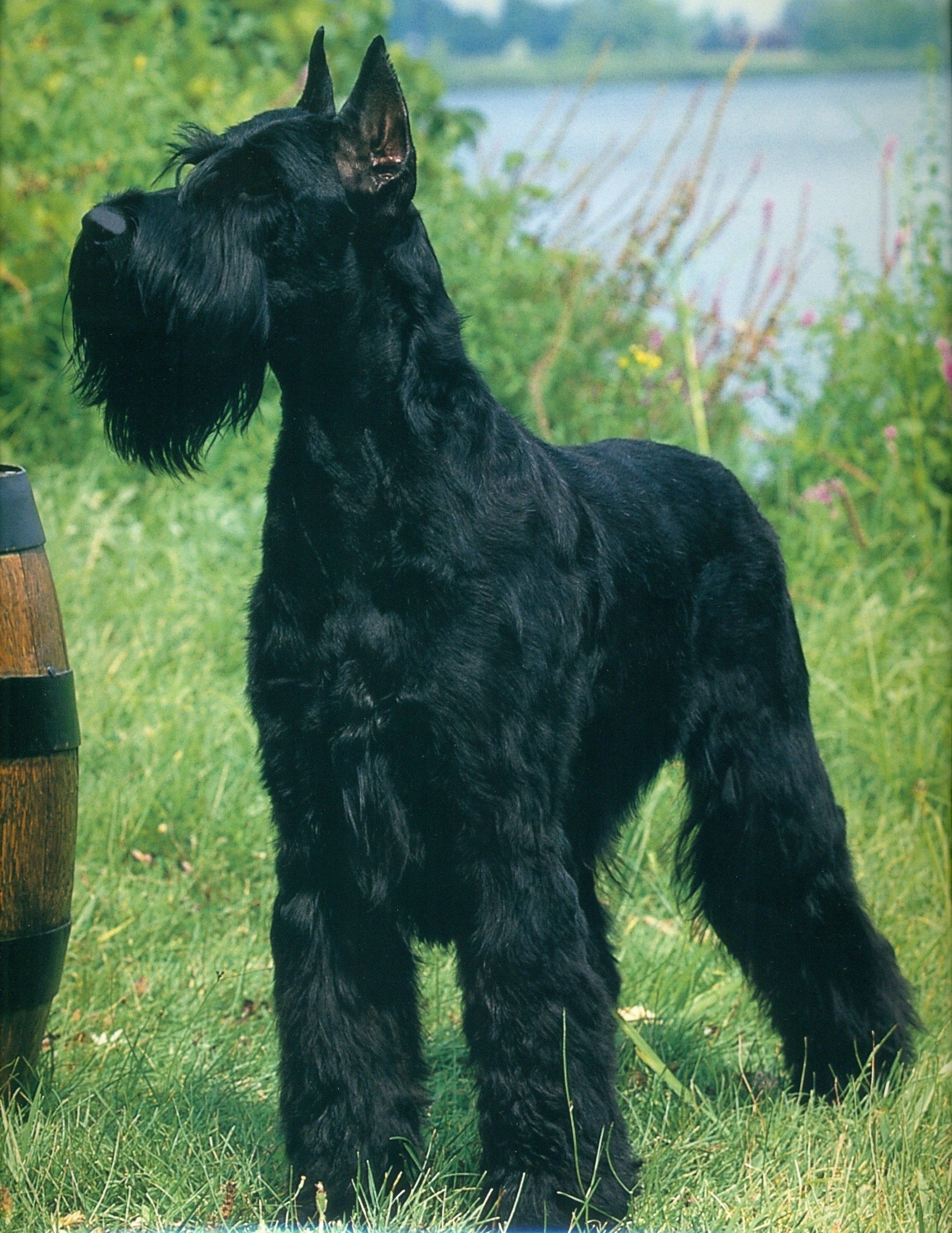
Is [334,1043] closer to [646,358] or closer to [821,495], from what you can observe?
[646,358]

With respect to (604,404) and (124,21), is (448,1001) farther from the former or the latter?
(124,21)

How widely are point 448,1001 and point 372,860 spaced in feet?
4.04

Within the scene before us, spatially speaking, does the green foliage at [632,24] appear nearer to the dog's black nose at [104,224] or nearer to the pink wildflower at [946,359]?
the pink wildflower at [946,359]

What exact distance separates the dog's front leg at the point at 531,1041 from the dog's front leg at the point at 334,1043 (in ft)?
0.74

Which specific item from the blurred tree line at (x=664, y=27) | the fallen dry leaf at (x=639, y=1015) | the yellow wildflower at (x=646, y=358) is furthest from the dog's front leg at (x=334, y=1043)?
the blurred tree line at (x=664, y=27)

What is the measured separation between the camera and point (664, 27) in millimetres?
6938

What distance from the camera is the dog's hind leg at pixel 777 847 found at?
3.30m

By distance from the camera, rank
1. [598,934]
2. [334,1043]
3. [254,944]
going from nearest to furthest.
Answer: [334,1043] → [598,934] → [254,944]

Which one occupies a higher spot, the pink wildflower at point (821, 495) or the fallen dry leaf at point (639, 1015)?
the pink wildflower at point (821, 495)

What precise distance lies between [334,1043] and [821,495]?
4.11 metres

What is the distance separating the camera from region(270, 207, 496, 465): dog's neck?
2578 millimetres

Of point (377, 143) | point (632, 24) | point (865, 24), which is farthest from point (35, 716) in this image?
point (632, 24)

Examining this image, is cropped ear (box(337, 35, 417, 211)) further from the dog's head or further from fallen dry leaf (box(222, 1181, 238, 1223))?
fallen dry leaf (box(222, 1181, 238, 1223))

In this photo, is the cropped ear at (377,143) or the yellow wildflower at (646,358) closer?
the cropped ear at (377,143)
